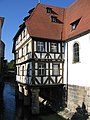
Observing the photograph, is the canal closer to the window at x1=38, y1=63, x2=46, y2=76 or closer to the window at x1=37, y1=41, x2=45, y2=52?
the window at x1=38, y1=63, x2=46, y2=76

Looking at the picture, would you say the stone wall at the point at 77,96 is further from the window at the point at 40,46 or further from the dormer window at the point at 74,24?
the dormer window at the point at 74,24

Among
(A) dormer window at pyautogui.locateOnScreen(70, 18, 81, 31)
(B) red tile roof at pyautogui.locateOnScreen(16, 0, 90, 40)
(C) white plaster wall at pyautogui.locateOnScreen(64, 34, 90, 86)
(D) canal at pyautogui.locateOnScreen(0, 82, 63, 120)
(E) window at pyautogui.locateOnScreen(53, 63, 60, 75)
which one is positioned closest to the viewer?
(C) white plaster wall at pyautogui.locateOnScreen(64, 34, 90, 86)

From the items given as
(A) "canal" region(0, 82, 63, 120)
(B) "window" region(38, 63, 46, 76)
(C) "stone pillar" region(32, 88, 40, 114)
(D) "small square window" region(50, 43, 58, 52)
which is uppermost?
(D) "small square window" region(50, 43, 58, 52)

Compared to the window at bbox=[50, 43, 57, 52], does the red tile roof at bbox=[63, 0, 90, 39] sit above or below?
above

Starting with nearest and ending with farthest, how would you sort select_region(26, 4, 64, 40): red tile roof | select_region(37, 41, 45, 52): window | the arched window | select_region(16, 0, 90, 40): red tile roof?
the arched window → select_region(16, 0, 90, 40): red tile roof → select_region(37, 41, 45, 52): window → select_region(26, 4, 64, 40): red tile roof

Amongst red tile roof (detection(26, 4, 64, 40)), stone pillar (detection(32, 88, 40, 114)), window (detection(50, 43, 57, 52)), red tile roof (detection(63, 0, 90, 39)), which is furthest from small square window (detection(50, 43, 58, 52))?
stone pillar (detection(32, 88, 40, 114))

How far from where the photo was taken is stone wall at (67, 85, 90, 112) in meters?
15.0

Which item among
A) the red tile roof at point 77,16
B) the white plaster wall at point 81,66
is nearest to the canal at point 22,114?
the white plaster wall at point 81,66

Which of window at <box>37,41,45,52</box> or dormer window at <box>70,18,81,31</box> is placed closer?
dormer window at <box>70,18,81,31</box>

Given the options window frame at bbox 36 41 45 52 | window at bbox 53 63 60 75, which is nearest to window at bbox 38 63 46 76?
window at bbox 53 63 60 75

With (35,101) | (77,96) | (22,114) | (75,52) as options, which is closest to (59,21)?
(75,52)

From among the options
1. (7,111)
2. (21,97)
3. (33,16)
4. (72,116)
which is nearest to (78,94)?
(72,116)

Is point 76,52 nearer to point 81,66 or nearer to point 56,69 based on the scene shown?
point 81,66

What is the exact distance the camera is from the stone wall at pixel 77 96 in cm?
1502
